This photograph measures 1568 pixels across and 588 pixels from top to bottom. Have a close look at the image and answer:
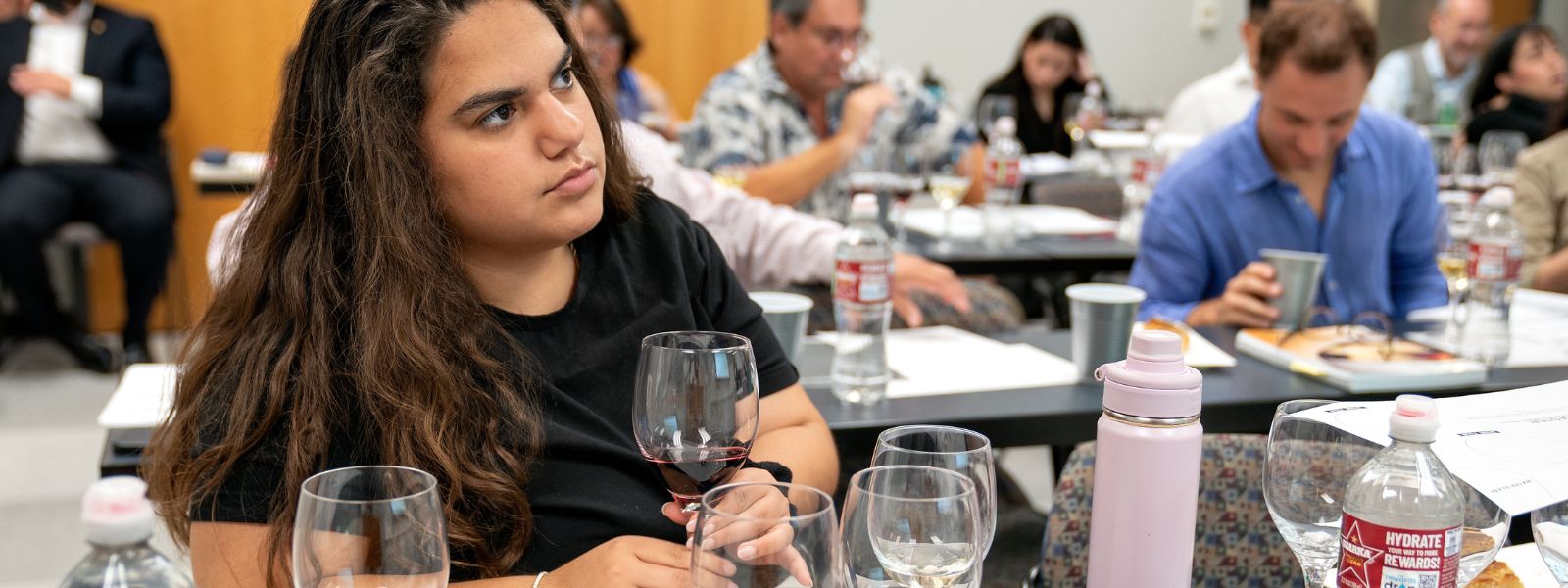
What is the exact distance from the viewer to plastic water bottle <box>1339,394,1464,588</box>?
0.93m

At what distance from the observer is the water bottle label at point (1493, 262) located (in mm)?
2039

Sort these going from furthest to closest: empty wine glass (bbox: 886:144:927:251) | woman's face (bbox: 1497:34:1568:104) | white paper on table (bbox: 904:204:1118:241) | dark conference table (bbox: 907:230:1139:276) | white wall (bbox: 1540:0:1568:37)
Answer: white wall (bbox: 1540:0:1568:37) < woman's face (bbox: 1497:34:1568:104) < white paper on table (bbox: 904:204:1118:241) < empty wine glass (bbox: 886:144:927:251) < dark conference table (bbox: 907:230:1139:276)

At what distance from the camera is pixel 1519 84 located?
192 inches

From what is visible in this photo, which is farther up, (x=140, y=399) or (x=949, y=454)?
(x=949, y=454)

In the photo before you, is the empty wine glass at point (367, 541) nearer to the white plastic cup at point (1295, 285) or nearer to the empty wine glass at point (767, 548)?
the empty wine glass at point (767, 548)

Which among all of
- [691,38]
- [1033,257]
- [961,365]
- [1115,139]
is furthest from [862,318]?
[691,38]

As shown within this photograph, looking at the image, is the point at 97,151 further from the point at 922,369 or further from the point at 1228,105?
the point at 1228,105

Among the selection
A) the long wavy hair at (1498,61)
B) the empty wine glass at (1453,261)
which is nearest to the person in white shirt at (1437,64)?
the long wavy hair at (1498,61)

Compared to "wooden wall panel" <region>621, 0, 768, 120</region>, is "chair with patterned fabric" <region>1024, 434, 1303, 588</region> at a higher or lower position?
lower

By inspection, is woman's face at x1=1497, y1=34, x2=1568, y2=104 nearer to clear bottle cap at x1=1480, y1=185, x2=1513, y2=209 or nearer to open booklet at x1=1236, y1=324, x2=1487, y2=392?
clear bottle cap at x1=1480, y1=185, x2=1513, y2=209

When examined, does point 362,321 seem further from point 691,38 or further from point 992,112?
point 691,38

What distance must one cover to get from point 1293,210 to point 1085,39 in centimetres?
461

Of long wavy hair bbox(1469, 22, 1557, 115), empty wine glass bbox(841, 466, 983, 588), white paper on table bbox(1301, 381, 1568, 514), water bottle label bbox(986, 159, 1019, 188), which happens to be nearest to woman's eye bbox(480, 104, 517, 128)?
empty wine glass bbox(841, 466, 983, 588)

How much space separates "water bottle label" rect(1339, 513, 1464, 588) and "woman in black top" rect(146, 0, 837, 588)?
24.7 inches
